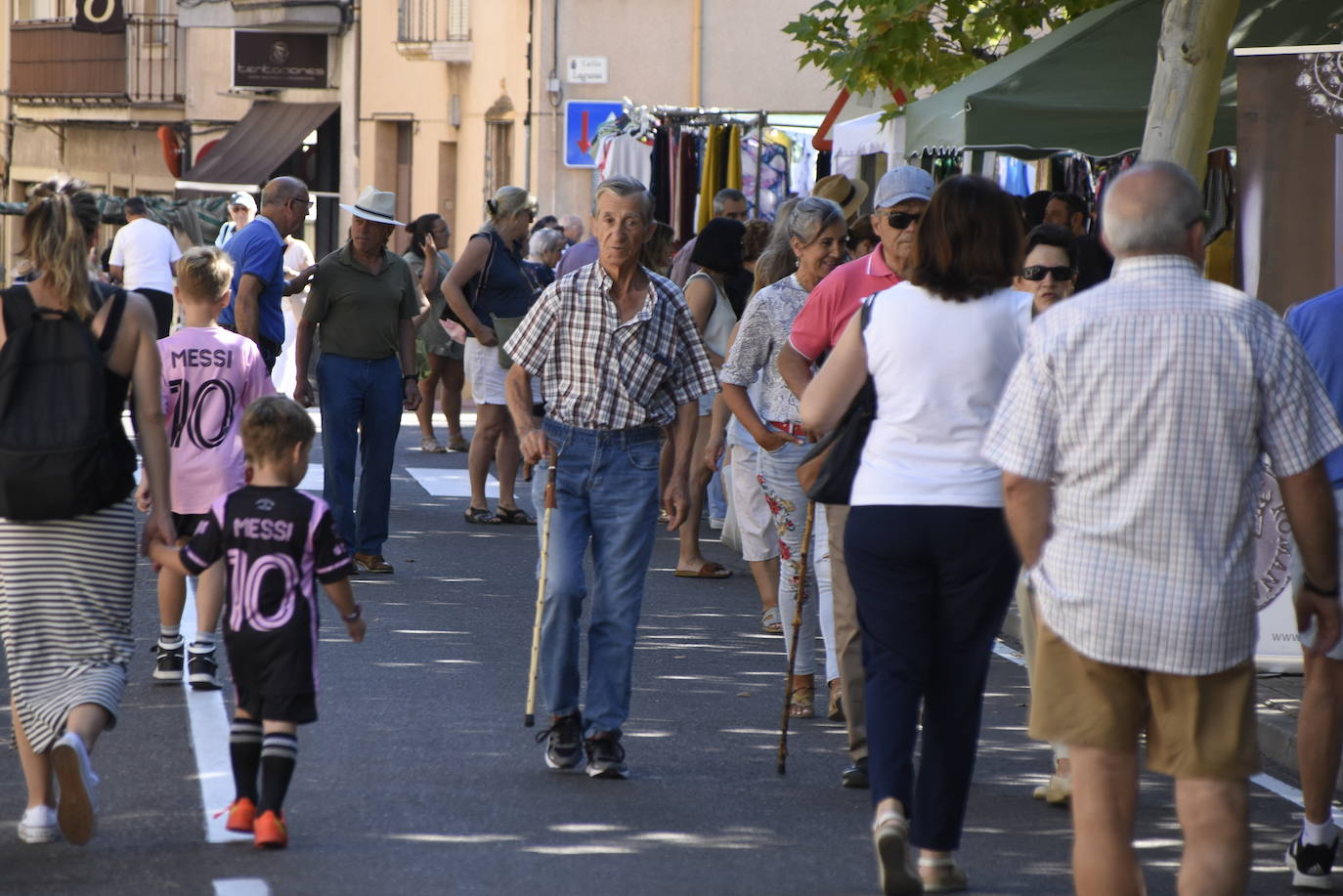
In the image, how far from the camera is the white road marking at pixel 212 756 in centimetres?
621

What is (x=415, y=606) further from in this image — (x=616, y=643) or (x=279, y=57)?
(x=279, y=57)

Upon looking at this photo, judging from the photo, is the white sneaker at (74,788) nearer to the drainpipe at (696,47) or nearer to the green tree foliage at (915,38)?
the green tree foliage at (915,38)

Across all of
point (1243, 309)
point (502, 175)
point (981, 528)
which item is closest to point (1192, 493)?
point (1243, 309)

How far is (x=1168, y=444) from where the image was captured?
178 inches

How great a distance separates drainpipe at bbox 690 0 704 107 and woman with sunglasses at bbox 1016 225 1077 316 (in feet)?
70.0

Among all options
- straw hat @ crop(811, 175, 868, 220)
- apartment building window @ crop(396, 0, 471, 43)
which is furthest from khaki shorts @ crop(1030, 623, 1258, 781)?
apartment building window @ crop(396, 0, 471, 43)

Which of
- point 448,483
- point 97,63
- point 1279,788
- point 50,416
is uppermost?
point 97,63

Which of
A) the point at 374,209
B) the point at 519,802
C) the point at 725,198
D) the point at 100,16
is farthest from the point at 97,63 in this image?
the point at 519,802

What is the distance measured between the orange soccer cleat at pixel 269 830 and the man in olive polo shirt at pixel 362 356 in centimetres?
541

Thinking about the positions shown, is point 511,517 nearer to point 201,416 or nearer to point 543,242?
point 543,242

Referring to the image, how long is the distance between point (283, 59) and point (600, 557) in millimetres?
29394

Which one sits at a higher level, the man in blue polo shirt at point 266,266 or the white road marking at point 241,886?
the man in blue polo shirt at point 266,266

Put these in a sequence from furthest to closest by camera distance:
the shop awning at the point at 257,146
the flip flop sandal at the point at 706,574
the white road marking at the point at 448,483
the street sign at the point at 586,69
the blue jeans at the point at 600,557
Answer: the shop awning at the point at 257,146 → the street sign at the point at 586,69 → the white road marking at the point at 448,483 → the flip flop sandal at the point at 706,574 → the blue jeans at the point at 600,557

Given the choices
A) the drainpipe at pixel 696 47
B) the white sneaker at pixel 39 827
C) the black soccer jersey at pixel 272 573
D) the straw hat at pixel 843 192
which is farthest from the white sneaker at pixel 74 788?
the drainpipe at pixel 696 47
